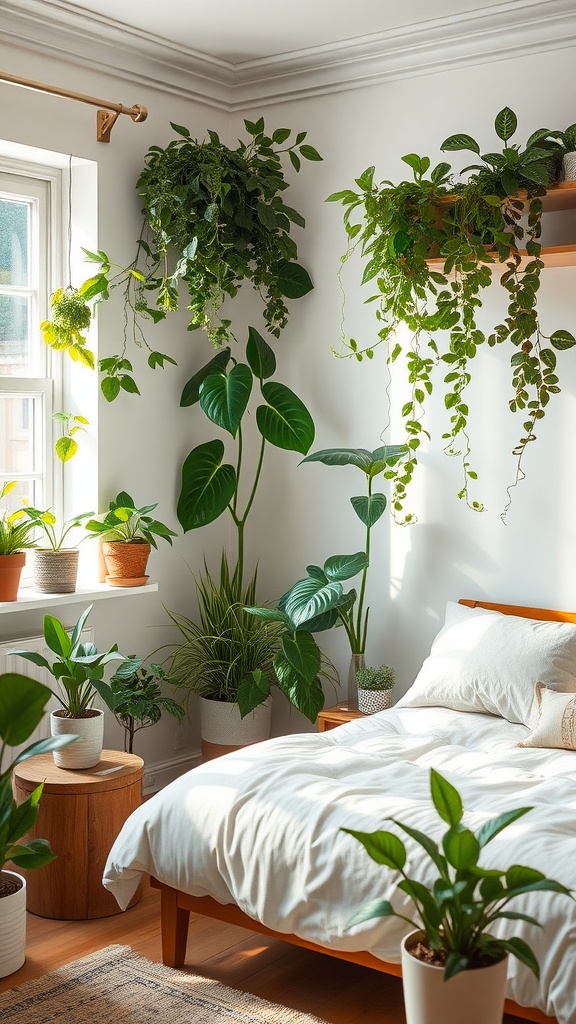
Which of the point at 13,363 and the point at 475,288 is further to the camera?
the point at 13,363

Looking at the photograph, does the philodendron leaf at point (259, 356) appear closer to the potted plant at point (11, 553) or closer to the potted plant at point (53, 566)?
the potted plant at point (53, 566)

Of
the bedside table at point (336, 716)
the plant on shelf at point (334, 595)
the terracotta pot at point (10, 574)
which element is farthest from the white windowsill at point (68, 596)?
the bedside table at point (336, 716)

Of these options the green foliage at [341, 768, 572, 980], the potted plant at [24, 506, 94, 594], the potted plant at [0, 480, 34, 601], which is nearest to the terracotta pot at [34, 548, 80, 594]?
the potted plant at [24, 506, 94, 594]

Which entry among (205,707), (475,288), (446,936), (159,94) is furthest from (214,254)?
(446,936)

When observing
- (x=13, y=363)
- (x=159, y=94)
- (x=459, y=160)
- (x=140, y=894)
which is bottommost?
(x=140, y=894)

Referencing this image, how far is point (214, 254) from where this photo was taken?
399 cm

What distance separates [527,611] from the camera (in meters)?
3.83

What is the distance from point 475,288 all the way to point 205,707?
1902mm

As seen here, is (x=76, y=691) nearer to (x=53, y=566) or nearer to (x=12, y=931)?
(x=53, y=566)

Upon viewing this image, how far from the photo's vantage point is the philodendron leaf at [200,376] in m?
4.34

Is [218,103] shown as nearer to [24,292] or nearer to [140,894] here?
[24,292]

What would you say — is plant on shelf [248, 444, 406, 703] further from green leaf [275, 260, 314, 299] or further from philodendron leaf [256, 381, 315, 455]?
green leaf [275, 260, 314, 299]

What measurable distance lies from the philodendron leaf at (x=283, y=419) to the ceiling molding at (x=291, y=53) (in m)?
1.20

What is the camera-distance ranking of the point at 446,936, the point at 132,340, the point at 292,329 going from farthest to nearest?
the point at 292,329, the point at 132,340, the point at 446,936
